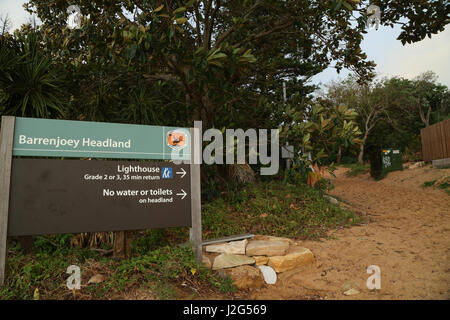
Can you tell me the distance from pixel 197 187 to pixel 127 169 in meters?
0.81

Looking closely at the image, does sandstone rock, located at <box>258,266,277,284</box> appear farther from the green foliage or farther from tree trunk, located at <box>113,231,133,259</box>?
tree trunk, located at <box>113,231,133,259</box>

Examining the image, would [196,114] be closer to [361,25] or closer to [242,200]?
[242,200]

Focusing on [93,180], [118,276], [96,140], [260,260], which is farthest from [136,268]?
[260,260]

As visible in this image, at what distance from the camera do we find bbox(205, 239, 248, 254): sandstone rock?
156 inches

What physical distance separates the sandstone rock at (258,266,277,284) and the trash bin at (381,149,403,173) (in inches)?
581

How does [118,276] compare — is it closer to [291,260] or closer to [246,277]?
[246,277]

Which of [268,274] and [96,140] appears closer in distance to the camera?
[96,140]

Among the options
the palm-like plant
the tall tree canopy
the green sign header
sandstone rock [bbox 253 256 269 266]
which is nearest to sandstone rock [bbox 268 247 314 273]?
sandstone rock [bbox 253 256 269 266]

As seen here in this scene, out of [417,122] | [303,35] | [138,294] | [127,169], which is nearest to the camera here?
[138,294]

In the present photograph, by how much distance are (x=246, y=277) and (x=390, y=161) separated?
15.5 metres

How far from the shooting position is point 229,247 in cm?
402

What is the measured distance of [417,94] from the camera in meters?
25.8

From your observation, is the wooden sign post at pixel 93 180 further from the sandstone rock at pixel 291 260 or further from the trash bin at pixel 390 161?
the trash bin at pixel 390 161

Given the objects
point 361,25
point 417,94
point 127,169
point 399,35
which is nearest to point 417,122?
point 417,94
